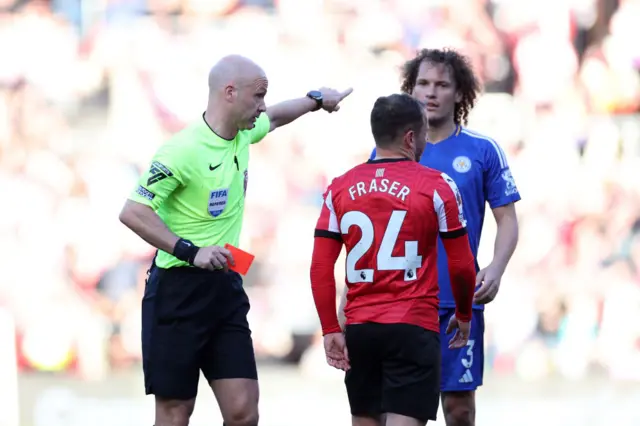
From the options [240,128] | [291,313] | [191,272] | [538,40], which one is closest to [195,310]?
[191,272]

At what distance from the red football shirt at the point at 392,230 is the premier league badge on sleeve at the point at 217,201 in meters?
0.66

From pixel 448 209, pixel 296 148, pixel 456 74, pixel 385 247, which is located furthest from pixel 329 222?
pixel 296 148

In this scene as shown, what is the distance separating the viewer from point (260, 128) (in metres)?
6.29

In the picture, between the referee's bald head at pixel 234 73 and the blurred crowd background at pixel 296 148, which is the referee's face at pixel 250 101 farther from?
the blurred crowd background at pixel 296 148

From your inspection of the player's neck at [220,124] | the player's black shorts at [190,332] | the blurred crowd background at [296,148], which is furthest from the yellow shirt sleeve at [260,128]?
the blurred crowd background at [296,148]

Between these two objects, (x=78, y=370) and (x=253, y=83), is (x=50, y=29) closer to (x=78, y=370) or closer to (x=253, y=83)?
(x=78, y=370)

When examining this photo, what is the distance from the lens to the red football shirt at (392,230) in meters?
5.14

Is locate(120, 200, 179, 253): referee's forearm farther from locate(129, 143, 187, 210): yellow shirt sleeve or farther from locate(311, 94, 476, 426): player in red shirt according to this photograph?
locate(311, 94, 476, 426): player in red shirt

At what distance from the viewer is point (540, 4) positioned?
10883 millimetres

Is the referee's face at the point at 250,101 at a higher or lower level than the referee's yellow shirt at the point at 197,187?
higher

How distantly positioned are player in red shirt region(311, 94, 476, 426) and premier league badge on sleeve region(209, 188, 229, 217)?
2.10ft

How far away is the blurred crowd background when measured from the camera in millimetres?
10602

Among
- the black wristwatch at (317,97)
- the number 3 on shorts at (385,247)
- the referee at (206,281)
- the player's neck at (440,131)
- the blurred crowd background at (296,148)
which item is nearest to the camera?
the number 3 on shorts at (385,247)

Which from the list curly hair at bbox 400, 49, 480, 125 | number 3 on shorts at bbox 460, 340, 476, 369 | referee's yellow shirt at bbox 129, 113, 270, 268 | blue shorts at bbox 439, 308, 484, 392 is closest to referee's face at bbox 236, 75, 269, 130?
referee's yellow shirt at bbox 129, 113, 270, 268
